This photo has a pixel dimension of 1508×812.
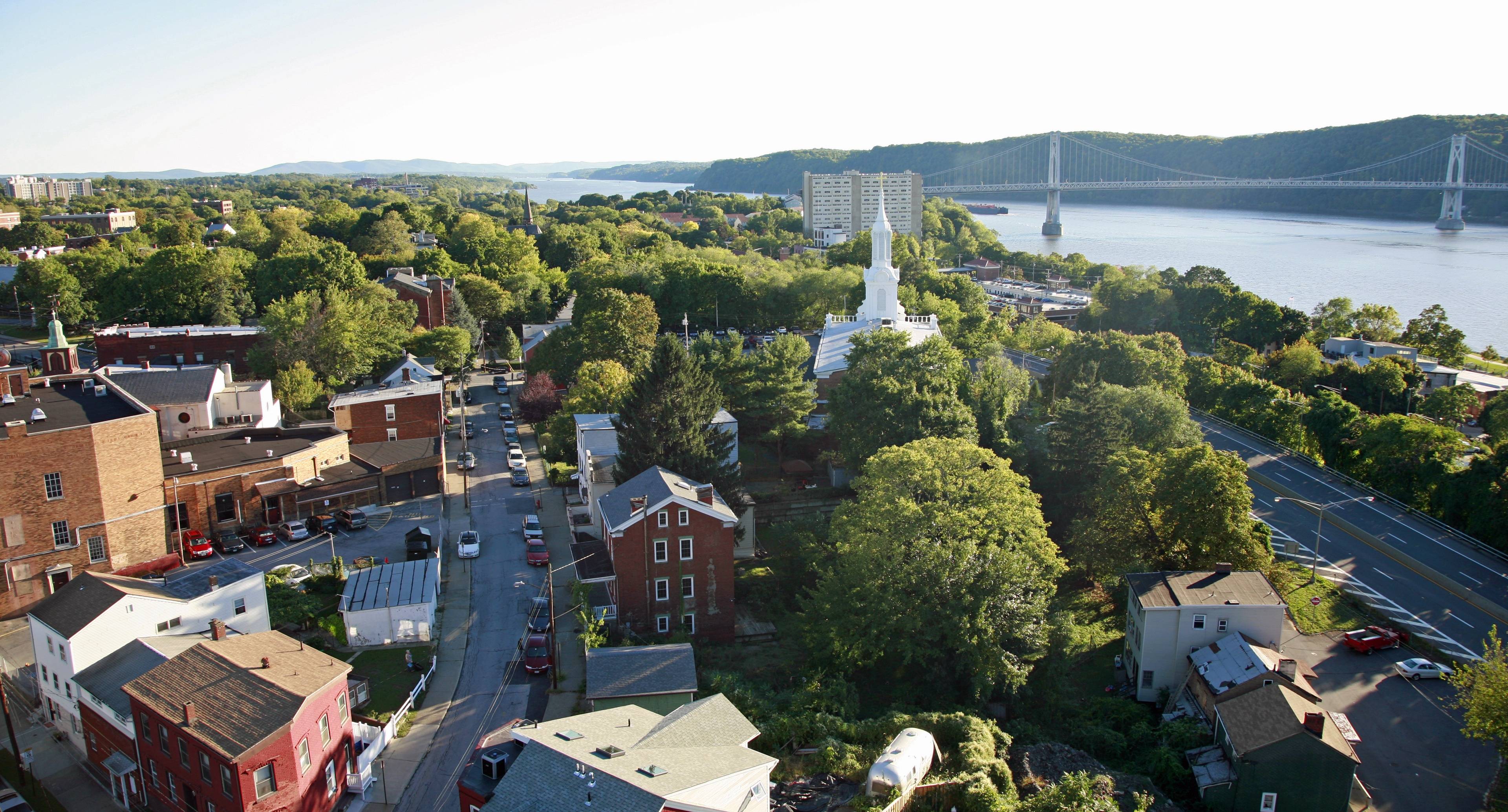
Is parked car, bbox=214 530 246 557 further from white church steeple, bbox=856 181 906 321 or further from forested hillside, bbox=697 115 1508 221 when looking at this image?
forested hillside, bbox=697 115 1508 221

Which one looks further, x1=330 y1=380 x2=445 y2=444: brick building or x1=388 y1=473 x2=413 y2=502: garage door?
x1=330 y1=380 x2=445 y2=444: brick building

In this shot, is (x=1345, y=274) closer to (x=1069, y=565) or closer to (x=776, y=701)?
(x=1069, y=565)

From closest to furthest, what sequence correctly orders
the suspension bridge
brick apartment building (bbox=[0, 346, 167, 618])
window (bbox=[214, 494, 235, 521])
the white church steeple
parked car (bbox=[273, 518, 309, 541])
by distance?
1. brick apartment building (bbox=[0, 346, 167, 618])
2. parked car (bbox=[273, 518, 309, 541])
3. window (bbox=[214, 494, 235, 521])
4. the white church steeple
5. the suspension bridge

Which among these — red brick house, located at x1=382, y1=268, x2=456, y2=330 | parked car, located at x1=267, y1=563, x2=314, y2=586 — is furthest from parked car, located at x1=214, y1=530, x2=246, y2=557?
red brick house, located at x1=382, y1=268, x2=456, y2=330

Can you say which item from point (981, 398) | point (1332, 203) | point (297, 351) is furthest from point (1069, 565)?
point (1332, 203)

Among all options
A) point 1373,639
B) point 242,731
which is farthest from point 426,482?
point 1373,639

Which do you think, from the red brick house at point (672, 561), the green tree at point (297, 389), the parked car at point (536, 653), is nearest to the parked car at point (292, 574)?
the parked car at point (536, 653)

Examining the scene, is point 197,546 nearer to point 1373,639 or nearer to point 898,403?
point 898,403
